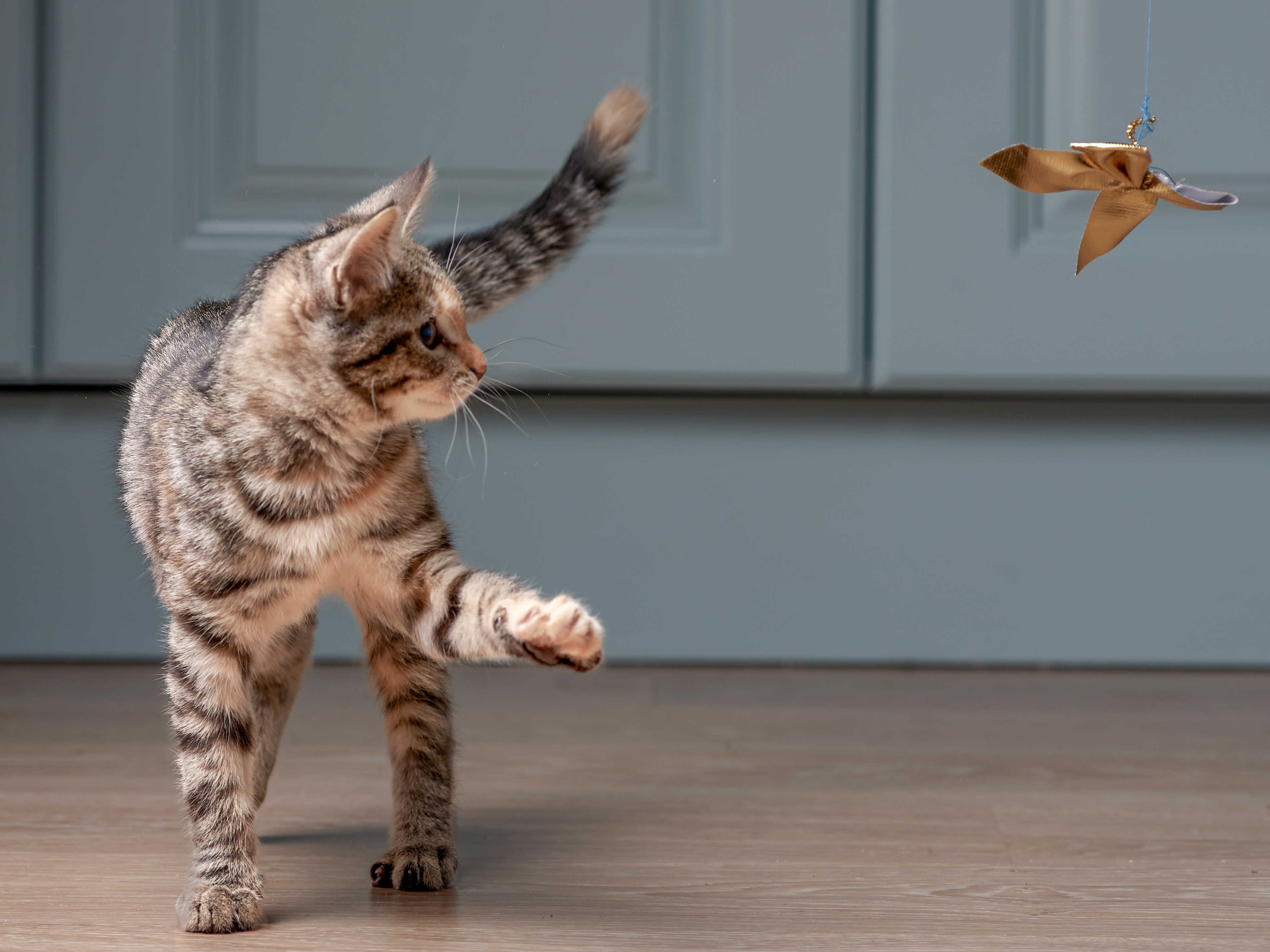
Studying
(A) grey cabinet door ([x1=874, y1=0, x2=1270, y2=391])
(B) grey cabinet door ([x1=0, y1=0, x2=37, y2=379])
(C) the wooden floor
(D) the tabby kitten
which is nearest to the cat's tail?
(D) the tabby kitten

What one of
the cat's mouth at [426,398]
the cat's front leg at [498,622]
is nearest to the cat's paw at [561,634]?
the cat's front leg at [498,622]

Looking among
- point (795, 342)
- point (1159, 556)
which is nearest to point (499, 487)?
point (795, 342)

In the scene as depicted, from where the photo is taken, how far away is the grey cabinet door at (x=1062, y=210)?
138cm

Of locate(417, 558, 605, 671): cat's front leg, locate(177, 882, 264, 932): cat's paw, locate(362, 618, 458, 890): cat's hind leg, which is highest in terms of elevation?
locate(417, 558, 605, 671): cat's front leg

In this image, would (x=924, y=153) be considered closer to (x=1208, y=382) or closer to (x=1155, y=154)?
(x=1155, y=154)

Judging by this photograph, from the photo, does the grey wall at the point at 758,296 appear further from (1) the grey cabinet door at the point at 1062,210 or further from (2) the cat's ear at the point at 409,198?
(2) the cat's ear at the point at 409,198

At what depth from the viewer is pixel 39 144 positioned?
141 centimetres

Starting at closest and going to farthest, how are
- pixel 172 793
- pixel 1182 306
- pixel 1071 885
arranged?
1. pixel 1071 885
2. pixel 172 793
3. pixel 1182 306

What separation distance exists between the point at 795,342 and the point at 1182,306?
0.45 meters

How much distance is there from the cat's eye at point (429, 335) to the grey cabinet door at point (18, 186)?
0.87m

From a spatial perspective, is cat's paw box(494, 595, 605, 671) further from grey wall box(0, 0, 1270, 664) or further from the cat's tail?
grey wall box(0, 0, 1270, 664)

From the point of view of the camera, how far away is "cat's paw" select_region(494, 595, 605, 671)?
0.62 meters

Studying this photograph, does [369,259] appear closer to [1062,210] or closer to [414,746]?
[414,746]

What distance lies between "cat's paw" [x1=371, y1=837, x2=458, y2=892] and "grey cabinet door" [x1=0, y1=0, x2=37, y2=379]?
895 mm
